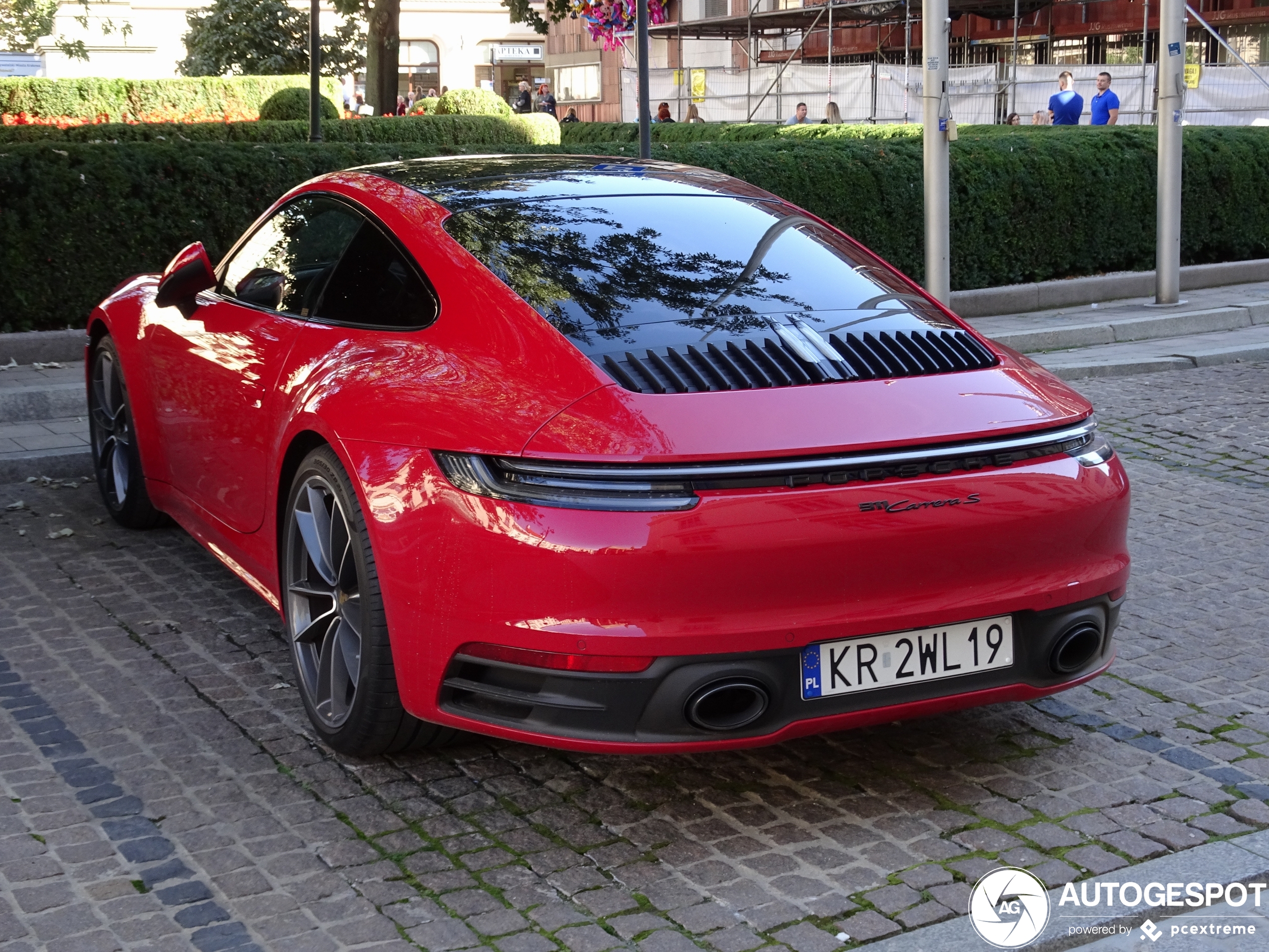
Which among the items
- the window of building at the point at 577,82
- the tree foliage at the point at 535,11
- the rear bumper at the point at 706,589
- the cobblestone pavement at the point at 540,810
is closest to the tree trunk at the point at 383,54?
the tree foliage at the point at 535,11

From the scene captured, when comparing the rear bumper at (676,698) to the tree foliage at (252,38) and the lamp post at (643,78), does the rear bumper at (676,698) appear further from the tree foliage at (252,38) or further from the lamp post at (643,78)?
the tree foliage at (252,38)

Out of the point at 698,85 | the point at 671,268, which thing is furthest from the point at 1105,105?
the point at 698,85

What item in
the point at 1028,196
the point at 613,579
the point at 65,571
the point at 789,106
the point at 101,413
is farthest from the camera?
the point at 789,106

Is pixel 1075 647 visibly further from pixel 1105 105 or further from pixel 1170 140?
pixel 1105 105

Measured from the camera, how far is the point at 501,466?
129 inches

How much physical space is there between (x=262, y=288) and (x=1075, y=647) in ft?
8.95

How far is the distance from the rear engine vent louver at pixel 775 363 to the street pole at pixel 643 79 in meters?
4.73

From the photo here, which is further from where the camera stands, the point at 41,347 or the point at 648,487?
the point at 41,347

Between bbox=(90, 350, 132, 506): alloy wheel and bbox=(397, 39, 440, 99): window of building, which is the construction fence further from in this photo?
bbox=(397, 39, 440, 99): window of building

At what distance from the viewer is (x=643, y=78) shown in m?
9.14

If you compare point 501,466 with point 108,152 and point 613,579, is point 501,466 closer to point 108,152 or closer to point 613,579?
point 613,579

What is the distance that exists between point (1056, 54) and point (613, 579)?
1433 inches

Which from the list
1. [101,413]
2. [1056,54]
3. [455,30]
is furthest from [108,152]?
[455,30]

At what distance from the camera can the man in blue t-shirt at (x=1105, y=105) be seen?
64.6 ft
